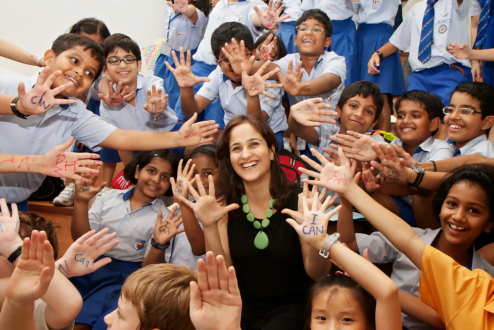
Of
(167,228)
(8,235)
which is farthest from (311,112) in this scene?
(8,235)

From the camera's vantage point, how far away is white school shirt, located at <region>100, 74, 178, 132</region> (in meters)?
2.60

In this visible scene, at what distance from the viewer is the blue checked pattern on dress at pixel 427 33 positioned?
288cm

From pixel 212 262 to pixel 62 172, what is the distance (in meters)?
0.95

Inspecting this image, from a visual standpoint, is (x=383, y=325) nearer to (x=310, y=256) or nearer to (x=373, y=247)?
(x=310, y=256)

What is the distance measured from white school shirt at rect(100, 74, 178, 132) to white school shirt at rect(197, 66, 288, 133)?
1.13 feet

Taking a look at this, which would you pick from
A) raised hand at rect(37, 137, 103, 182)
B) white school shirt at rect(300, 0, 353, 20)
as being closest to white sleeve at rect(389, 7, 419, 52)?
white school shirt at rect(300, 0, 353, 20)

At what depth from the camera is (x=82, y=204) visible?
193cm

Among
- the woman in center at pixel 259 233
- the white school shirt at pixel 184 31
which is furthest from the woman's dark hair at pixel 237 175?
the white school shirt at pixel 184 31

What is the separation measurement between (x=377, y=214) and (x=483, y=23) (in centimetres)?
209

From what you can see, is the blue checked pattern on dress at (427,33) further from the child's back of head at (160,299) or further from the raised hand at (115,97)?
the child's back of head at (160,299)

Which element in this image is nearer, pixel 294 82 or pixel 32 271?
pixel 32 271

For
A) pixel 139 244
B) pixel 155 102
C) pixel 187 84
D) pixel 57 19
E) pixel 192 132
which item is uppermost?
pixel 57 19

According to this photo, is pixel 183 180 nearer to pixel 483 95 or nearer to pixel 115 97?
pixel 115 97

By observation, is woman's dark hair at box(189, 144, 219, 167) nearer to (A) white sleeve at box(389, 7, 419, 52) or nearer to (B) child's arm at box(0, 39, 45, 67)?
(B) child's arm at box(0, 39, 45, 67)
